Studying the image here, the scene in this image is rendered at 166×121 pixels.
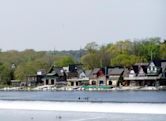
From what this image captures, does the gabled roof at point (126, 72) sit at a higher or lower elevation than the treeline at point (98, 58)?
lower

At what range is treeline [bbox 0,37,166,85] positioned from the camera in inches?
1762

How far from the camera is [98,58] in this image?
4791 centimetres

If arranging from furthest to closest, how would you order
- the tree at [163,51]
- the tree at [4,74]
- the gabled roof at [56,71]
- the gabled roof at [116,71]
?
the gabled roof at [56,71]
the tree at [4,74]
the tree at [163,51]
the gabled roof at [116,71]

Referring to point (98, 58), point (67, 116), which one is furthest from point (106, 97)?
point (98, 58)

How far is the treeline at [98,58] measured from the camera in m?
44.8

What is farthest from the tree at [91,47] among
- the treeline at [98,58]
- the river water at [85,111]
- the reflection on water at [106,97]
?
the river water at [85,111]

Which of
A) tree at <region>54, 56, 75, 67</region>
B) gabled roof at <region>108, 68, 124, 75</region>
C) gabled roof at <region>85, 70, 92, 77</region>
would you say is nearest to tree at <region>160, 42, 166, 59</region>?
gabled roof at <region>108, 68, 124, 75</region>

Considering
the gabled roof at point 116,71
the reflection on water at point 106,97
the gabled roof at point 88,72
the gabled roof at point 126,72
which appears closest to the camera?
the reflection on water at point 106,97

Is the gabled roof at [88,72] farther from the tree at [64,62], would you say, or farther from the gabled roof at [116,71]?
A: the tree at [64,62]

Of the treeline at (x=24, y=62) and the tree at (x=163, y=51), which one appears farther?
the treeline at (x=24, y=62)

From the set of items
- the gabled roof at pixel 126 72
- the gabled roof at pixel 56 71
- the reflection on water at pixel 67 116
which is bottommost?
the reflection on water at pixel 67 116

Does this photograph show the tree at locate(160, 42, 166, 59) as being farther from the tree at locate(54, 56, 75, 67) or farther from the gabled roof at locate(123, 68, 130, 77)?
the tree at locate(54, 56, 75, 67)

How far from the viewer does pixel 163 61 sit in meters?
41.7

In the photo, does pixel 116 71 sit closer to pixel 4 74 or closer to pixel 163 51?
pixel 163 51
